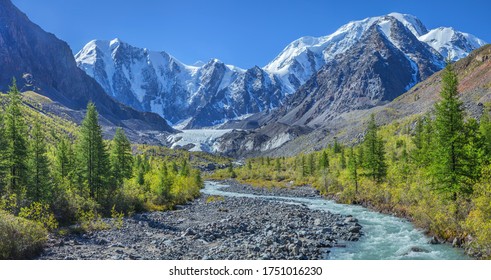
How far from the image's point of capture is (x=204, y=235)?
98.9ft

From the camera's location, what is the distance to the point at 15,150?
34.5 m

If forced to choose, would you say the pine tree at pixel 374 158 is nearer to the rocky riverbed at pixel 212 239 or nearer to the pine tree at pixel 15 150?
the rocky riverbed at pixel 212 239

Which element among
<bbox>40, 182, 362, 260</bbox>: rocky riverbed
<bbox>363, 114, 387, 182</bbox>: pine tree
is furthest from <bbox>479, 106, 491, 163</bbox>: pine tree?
<bbox>363, 114, 387, 182</bbox>: pine tree

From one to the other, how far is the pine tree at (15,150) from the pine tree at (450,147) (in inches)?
1351

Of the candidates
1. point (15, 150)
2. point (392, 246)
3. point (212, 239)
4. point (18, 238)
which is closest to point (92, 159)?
point (15, 150)

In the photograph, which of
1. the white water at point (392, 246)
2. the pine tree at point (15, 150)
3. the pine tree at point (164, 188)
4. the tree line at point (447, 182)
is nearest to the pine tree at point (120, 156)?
the pine tree at point (164, 188)

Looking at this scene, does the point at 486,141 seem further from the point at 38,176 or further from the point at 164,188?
A: the point at 38,176

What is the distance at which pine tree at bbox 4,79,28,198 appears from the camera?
33781 mm

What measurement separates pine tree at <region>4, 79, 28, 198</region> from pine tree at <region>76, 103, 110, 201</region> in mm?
7496

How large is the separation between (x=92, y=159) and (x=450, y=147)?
34.7 meters

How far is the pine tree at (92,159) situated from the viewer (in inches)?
1674

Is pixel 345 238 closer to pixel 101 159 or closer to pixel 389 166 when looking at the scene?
pixel 101 159

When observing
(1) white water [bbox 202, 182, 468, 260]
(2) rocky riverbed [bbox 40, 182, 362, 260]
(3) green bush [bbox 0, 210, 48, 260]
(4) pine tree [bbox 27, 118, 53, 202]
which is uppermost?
(4) pine tree [bbox 27, 118, 53, 202]

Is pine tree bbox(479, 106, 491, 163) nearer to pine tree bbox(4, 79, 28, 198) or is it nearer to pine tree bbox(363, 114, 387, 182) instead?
pine tree bbox(363, 114, 387, 182)
